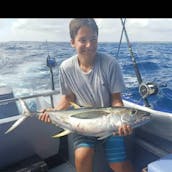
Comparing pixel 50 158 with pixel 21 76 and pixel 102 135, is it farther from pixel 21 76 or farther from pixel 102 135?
pixel 21 76

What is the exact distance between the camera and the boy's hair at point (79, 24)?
1968 mm

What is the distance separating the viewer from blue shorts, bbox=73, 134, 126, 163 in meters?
1.90

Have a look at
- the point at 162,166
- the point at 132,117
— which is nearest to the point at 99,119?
the point at 132,117

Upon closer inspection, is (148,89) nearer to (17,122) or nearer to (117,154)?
(117,154)

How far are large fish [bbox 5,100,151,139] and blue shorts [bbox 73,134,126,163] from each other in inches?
4.5

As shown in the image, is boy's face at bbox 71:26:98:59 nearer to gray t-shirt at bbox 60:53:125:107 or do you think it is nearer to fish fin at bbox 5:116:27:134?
gray t-shirt at bbox 60:53:125:107

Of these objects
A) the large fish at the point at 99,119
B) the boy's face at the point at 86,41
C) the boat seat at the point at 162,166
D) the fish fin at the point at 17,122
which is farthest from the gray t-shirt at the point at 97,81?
the boat seat at the point at 162,166

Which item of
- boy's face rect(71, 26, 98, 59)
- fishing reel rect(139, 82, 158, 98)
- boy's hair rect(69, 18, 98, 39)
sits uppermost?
boy's hair rect(69, 18, 98, 39)

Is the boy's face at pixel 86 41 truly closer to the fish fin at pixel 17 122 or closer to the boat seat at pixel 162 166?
the fish fin at pixel 17 122

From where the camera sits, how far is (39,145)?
244cm

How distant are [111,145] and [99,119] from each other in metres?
0.30

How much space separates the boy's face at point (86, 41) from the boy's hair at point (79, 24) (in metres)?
0.02

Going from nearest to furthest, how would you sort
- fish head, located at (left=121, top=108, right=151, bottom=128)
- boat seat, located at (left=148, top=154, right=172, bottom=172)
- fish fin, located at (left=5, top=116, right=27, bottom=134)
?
boat seat, located at (left=148, top=154, right=172, bottom=172) < fish head, located at (left=121, top=108, right=151, bottom=128) < fish fin, located at (left=5, top=116, right=27, bottom=134)

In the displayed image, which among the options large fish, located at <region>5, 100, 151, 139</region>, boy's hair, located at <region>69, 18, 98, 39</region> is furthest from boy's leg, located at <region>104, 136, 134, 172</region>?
boy's hair, located at <region>69, 18, 98, 39</region>
